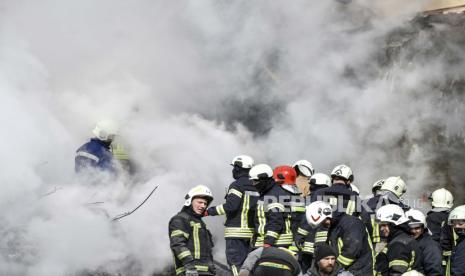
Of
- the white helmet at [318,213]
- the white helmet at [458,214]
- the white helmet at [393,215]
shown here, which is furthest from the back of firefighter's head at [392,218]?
the white helmet at [458,214]

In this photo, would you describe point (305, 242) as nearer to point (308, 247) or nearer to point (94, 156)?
point (308, 247)

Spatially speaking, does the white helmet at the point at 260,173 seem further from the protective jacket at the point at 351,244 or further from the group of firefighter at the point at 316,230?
the protective jacket at the point at 351,244

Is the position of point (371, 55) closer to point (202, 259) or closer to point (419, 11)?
point (419, 11)

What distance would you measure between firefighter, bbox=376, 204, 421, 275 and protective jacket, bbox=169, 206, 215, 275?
5.92ft

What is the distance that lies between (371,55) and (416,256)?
7569mm

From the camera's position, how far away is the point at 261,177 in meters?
10.0

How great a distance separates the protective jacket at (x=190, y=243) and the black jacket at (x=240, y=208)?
1.88m

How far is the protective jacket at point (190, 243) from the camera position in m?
8.36

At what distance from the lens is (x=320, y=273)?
271 inches

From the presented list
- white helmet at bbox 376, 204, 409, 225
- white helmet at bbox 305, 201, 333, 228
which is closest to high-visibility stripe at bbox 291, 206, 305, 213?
white helmet at bbox 376, 204, 409, 225

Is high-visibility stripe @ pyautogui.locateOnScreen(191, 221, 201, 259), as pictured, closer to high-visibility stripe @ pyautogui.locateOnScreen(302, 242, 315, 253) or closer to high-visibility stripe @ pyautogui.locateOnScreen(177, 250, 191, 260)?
high-visibility stripe @ pyautogui.locateOnScreen(177, 250, 191, 260)

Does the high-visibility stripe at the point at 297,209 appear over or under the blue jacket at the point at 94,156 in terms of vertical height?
under

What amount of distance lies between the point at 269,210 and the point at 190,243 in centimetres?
164

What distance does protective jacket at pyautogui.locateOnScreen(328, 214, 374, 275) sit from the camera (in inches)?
316
